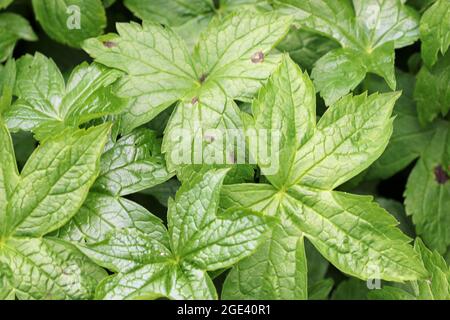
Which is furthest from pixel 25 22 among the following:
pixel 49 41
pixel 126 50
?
pixel 126 50

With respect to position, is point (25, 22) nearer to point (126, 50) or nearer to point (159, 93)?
point (126, 50)

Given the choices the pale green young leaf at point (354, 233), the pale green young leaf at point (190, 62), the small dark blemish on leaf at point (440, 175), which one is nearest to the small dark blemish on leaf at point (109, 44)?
the pale green young leaf at point (190, 62)

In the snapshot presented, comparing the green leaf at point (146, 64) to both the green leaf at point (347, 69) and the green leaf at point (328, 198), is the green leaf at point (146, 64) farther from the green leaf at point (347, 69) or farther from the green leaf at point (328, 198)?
the green leaf at point (347, 69)

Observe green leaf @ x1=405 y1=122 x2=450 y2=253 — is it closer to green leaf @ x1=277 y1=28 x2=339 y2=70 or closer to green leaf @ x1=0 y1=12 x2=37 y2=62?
green leaf @ x1=277 y1=28 x2=339 y2=70

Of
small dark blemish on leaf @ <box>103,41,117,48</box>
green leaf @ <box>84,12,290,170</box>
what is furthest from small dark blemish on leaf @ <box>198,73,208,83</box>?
small dark blemish on leaf @ <box>103,41,117,48</box>

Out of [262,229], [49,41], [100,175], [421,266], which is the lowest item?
[421,266]

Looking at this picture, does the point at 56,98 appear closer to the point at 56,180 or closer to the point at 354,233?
the point at 56,180
